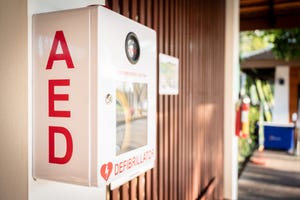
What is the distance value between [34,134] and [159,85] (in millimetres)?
1015

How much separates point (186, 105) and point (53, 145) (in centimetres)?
157

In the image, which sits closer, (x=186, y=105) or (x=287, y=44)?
(x=186, y=105)

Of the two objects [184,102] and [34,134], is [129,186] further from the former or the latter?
[184,102]

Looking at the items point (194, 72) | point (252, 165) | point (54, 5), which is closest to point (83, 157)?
point (54, 5)

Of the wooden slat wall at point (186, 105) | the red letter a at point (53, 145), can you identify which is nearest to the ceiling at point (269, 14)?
the wooden slat wall at point (186, 105)

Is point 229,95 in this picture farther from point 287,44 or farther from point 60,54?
point 287,44

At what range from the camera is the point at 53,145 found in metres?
0.92

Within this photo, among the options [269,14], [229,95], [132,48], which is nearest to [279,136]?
[269,14]

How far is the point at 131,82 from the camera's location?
1.08 meters

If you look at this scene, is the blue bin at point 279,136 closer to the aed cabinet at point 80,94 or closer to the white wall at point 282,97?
the white wall at point 282,97

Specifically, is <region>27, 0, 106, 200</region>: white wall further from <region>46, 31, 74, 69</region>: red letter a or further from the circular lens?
the circular lens

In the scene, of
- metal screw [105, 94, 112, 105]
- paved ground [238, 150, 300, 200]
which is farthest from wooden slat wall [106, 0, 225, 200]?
paved ground [238, 150, 300, 200]

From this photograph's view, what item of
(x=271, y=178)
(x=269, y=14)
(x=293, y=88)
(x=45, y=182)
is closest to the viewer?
(x=45, y=182)

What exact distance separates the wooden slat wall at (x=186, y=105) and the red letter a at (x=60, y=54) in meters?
0.52
